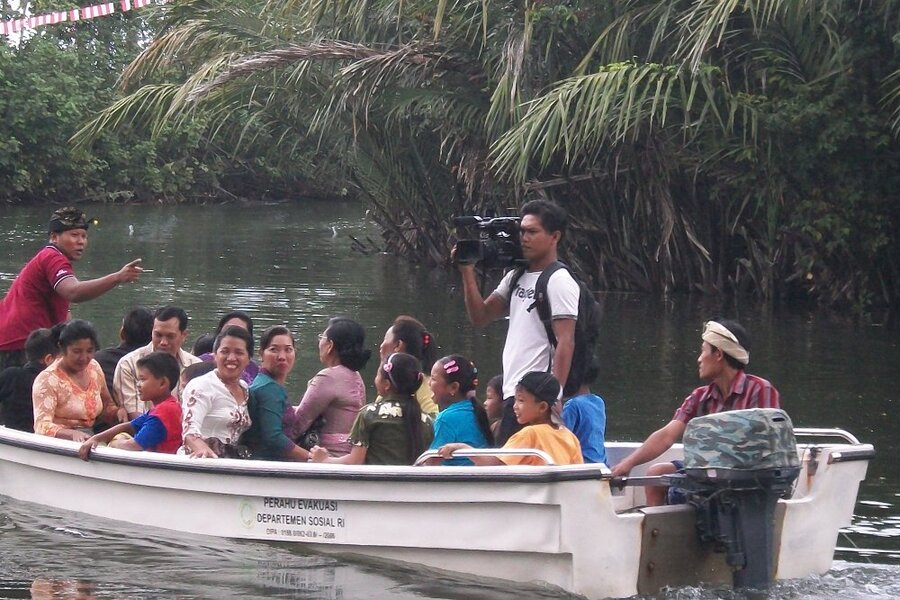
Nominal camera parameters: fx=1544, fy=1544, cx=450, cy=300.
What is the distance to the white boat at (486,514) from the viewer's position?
6543 mm

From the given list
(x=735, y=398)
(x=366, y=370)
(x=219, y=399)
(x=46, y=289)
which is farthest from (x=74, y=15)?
(x=735, y=398)

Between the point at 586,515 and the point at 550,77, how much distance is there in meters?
11.8

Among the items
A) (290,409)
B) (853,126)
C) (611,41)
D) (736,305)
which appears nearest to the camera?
(290,409)

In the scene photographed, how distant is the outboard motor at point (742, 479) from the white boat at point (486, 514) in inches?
6.6

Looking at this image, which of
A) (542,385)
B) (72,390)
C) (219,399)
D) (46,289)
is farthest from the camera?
(46,289)

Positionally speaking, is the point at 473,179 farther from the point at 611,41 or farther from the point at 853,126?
the point at 853,126

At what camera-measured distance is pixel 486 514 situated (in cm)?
679

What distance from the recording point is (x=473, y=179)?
1952 centimetres

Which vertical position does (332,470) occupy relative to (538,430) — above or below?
below

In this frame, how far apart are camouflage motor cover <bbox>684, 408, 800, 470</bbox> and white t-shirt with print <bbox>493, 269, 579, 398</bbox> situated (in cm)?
82

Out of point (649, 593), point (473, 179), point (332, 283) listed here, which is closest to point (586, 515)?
point (649, 593)

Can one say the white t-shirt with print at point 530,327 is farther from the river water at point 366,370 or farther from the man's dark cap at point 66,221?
the man's dark cap at point 66,221

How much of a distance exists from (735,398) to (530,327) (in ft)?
3.21

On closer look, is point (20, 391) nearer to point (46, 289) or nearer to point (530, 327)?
point (46, 289)
